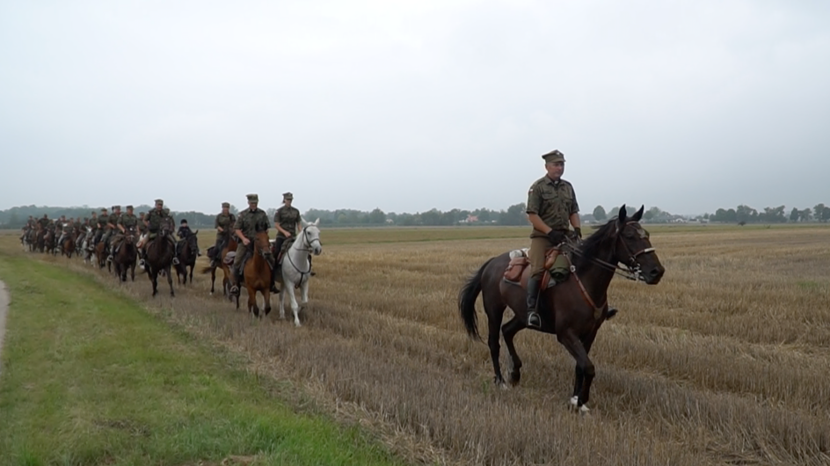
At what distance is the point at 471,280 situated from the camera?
8586mm

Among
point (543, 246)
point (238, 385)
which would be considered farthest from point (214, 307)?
point (543, 246)

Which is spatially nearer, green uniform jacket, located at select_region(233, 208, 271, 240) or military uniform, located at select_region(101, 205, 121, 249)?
green uniform jacket, located at select_region(233, 208, 271, 240)

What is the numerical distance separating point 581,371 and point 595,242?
1.42 metres

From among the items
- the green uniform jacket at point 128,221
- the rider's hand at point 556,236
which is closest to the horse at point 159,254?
the green uniform jacket at point 128,221

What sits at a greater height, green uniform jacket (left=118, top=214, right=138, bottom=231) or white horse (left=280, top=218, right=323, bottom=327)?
green uniform jacket (left=118, top=214, right=138, bottom=231)

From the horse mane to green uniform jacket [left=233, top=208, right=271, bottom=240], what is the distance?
7549mm

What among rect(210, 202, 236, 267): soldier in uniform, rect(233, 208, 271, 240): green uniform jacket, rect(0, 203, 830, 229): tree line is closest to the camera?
rect(233, 208, 271, 240): green uniform jacket

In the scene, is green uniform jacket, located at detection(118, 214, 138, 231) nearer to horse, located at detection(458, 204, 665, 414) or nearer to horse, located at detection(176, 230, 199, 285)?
horse, located at detection(176, 230, 199, 285)

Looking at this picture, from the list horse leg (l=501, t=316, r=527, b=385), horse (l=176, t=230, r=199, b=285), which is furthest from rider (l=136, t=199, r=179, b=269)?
horse leg (l=501, t=316, r=527, b=385)

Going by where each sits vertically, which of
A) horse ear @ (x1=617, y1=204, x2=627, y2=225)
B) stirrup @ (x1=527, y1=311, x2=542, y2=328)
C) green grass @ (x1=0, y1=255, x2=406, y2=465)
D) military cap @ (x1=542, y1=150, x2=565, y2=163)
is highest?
military cap @ (x1=542, y1=150, x2=565, y2=163)

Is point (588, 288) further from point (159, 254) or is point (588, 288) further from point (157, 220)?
point (157, 220)

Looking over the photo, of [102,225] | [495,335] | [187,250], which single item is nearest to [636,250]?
[495,335]

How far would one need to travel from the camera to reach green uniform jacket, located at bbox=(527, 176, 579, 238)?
695 centimetres

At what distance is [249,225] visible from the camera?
488 inches
